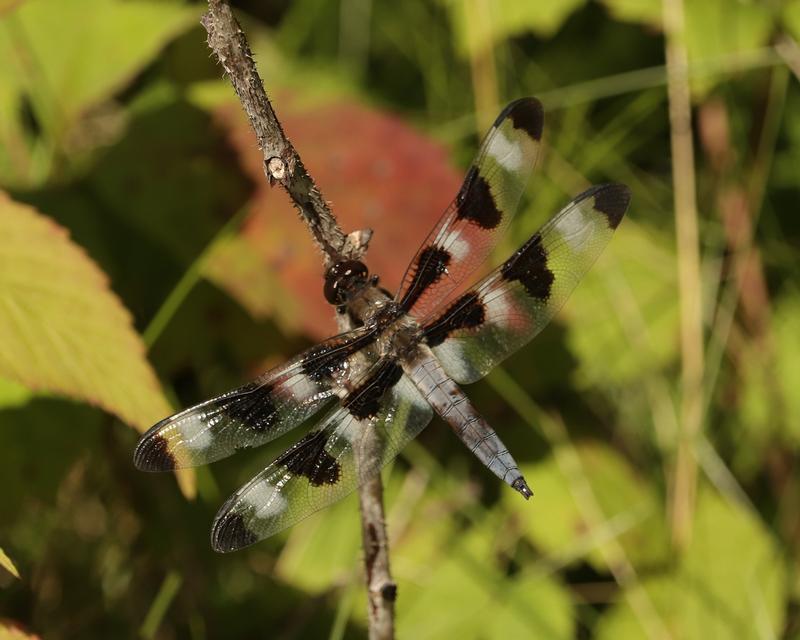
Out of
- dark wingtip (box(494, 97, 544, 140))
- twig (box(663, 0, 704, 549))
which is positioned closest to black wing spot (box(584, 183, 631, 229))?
dark wingtip (box(494, 97, 544, 140))

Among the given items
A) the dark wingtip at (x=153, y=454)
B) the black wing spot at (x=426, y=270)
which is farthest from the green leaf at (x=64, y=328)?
the black wing spot at (x=426, y=270)

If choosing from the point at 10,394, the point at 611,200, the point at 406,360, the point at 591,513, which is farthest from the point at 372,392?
the point at 591,513

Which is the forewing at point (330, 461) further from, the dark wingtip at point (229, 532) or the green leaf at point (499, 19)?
the green leaf at point (499, 19)

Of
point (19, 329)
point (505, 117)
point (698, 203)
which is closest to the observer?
point (19, 329)

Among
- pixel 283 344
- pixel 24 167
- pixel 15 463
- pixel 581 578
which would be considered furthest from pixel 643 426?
pixel 24 167

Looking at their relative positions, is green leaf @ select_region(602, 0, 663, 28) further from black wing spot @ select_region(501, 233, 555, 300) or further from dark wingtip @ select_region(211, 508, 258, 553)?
dark wingtip @ select_region(211, 508, 258, 553)

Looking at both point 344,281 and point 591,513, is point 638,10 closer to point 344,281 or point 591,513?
point 591,513

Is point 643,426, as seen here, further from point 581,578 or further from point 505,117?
point 505,117

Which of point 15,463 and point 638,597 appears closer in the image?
point 15,463
